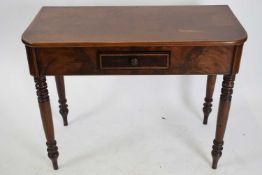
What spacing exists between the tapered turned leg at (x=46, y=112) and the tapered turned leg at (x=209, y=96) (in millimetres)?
771

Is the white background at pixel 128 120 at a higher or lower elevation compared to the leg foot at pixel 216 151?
lower

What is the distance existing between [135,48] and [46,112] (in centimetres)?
46

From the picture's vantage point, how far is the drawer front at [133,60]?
1329 millimetres

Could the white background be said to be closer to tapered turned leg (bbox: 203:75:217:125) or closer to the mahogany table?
tapered turned leg (bbox: 203:75:217:125)

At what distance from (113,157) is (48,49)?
649 millimetres

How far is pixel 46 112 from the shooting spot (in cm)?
150

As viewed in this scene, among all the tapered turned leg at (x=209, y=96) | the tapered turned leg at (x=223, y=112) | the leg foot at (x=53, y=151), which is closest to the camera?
the tapered turned leg at (x=223, y=112)

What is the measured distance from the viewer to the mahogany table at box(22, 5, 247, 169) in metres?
1.31

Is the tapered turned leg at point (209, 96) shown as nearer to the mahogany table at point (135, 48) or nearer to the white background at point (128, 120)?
the white background at point (128, 120)

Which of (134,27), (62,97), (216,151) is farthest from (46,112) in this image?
(216,151)

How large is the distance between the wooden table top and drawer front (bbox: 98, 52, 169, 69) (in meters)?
0.05

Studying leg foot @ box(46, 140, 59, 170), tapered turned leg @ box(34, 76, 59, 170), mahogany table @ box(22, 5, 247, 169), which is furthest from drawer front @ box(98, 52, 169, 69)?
leg foot @ box(46, 140, 59, 170)

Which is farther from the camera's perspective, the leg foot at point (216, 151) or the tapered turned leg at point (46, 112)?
the leg foot at point (216, 151)

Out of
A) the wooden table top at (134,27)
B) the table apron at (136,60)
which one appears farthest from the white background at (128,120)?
the table apron at (136,60)
